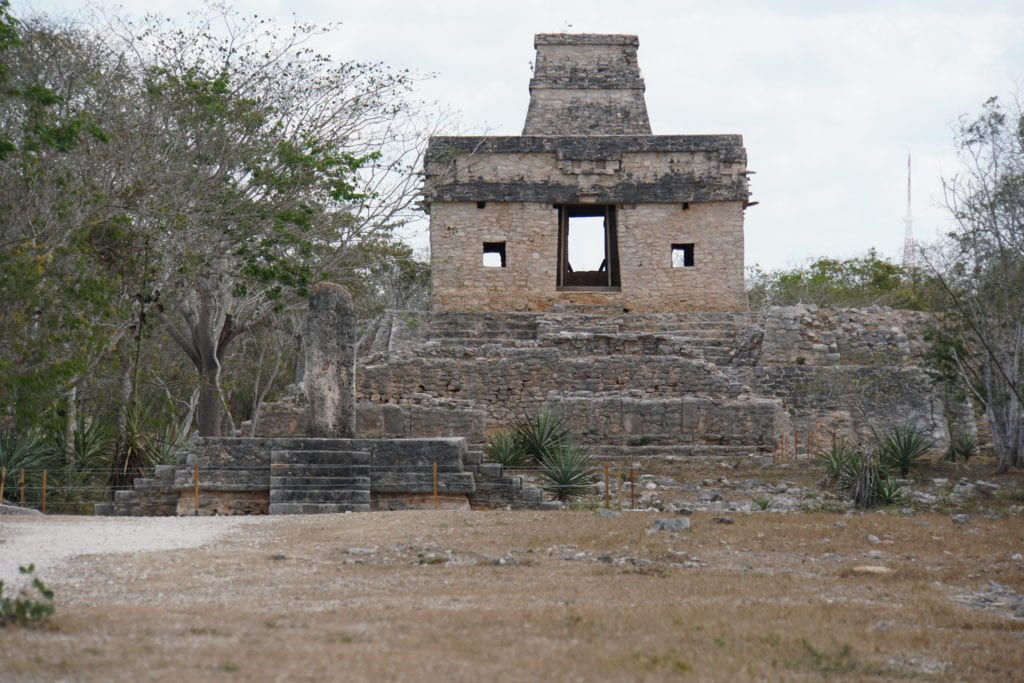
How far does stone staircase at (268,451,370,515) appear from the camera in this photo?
1095 cm

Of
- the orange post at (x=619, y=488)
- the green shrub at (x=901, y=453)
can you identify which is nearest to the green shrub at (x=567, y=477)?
the orange post at (x=619, y=488)

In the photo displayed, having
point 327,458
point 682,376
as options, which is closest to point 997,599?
point 327,458

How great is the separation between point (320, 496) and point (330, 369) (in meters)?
1.44

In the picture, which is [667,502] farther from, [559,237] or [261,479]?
[559,237]

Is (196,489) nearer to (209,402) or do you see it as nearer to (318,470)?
(318,470)

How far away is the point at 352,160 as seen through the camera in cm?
1669

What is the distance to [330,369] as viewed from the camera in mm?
12023

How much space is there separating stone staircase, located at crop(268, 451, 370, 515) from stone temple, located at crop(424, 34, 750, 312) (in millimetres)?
9549

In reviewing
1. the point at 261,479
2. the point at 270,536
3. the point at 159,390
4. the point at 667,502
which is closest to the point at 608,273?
the point at 159,390

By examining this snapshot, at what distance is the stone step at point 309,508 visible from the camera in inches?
428

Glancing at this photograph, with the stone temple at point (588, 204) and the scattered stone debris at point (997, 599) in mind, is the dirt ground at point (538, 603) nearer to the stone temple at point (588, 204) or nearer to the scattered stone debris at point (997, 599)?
the scattered stone debris at point (997, 599)

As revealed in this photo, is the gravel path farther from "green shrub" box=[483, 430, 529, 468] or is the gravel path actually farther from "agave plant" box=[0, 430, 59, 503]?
"green shrub" box=[483, 430, 529, 468]

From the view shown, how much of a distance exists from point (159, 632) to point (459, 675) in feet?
4.76

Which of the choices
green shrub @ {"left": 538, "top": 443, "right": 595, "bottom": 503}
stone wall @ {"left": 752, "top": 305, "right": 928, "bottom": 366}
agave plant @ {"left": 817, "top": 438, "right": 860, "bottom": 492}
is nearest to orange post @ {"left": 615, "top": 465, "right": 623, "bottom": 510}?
green shrub @ {"left": 538, "top": 443, "right": 595, "bottom": 503}
